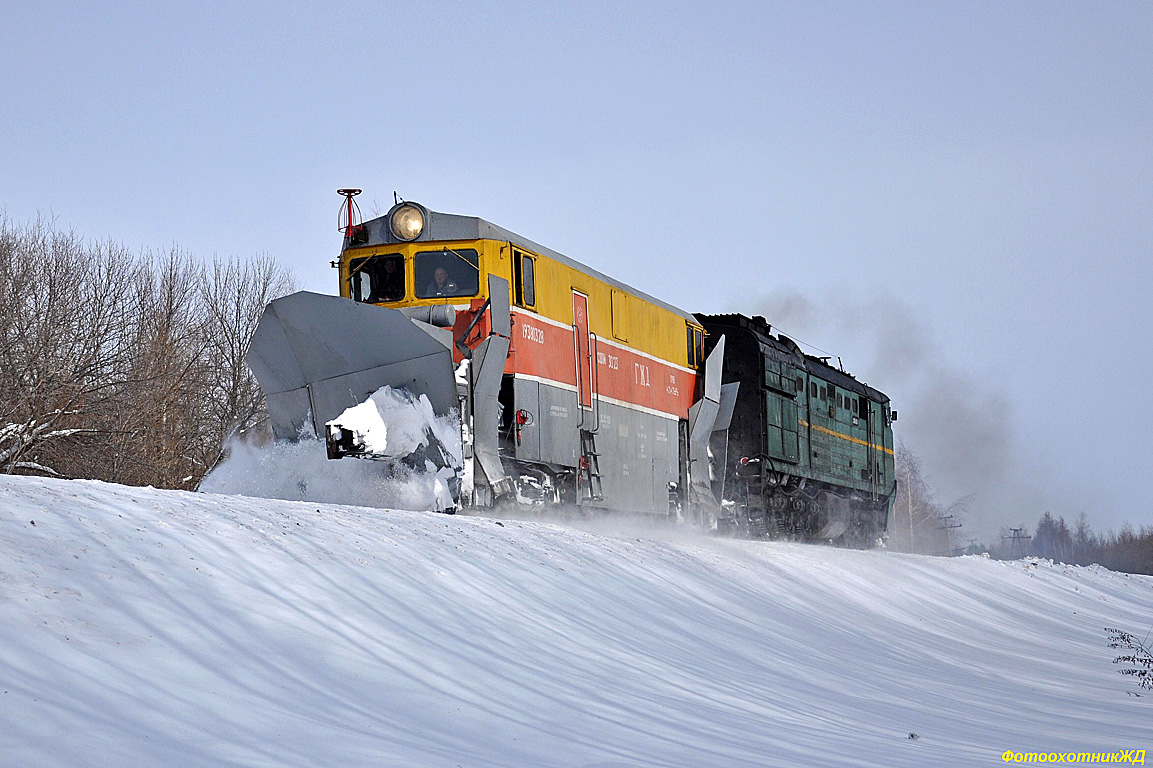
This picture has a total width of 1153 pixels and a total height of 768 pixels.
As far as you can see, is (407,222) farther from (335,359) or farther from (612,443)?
(612,443)

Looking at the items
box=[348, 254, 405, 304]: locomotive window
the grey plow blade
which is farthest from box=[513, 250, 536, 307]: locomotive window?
the grey plow blade

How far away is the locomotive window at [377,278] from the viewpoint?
1280 cm

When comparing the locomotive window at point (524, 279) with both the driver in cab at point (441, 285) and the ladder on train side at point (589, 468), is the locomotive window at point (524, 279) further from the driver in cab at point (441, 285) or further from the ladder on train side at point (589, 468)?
the ladder on train side at point (589, 468)

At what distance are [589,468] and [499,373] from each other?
249 cm

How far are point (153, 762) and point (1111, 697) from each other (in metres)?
8.08

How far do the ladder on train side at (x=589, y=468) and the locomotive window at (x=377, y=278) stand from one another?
3.04 m

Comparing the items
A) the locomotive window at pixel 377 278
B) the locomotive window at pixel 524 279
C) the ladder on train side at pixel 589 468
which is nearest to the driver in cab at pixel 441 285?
the locomotive window at pixel 377 278

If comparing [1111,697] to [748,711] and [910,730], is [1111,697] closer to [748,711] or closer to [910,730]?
A: [910,730]

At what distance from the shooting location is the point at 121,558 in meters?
5.92

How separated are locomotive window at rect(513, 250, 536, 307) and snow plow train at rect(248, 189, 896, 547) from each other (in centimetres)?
3

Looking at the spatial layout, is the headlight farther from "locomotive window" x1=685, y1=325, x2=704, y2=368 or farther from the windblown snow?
"locomotive window" x1=685, y1=325, x2=704, y2=368

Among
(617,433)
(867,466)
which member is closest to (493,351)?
(617,433)

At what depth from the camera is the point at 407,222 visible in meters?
12.9

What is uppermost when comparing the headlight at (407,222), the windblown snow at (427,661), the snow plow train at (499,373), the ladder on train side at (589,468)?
the headlight at (407,222)
